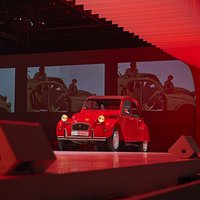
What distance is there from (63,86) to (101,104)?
19.4 feet

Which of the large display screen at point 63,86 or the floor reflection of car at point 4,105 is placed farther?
the floor reflection of car at point 4,105

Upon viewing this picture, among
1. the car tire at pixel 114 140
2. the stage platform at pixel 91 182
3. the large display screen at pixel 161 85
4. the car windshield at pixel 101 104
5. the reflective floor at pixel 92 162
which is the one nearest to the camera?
the stage platform at pixel 91 182

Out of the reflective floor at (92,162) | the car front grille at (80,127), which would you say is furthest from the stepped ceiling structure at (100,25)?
the car front grille at (80,127)

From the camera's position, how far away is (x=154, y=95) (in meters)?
15.4

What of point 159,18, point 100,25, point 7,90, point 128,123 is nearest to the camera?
point 159,18

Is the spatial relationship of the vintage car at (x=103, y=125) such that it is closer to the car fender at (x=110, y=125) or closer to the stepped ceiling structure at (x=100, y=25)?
the car fender at (x=110, y=125)

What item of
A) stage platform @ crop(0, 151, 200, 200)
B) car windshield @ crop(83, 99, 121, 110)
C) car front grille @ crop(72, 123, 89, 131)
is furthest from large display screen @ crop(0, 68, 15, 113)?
stage platform @ crop(0, 151, 200, 200)

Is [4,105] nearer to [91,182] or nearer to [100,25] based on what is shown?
[100,25]

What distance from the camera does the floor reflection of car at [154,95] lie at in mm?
15180

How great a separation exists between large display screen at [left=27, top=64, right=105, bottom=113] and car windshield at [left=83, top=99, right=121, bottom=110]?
17.4 ft

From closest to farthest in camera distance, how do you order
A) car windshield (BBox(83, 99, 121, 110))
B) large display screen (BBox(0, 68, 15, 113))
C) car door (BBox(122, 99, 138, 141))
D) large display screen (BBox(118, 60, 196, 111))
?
car door (BBox(122, 99, 138, 141))
car windshield (BBox(83, 99, 121, 110))
large display screen (BBox(118, 60, 196, 111))
large display screen (BBox(0, 68, 15, 113))

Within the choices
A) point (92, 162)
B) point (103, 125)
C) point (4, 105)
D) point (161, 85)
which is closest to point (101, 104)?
point (103, 125)

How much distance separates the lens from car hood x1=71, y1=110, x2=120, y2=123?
10.0 meters

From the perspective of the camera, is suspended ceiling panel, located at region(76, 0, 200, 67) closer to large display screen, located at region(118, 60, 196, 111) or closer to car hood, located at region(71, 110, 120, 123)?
car hood, located at region(71, 110, 120, 123)
